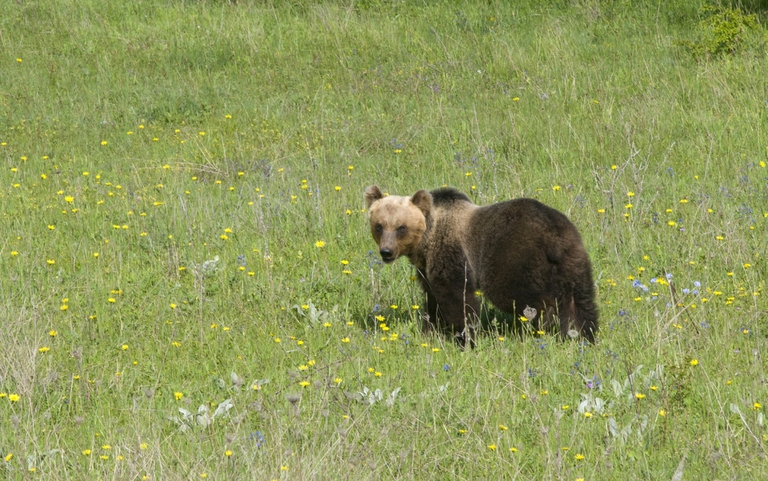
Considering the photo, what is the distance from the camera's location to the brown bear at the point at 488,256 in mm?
5621

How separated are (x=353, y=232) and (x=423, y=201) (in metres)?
1.42

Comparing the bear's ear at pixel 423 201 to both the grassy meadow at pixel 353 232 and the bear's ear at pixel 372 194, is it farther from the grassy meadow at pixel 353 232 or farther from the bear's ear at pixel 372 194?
the grassy meadow at pixel 353 232

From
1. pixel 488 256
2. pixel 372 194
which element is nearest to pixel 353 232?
pixel 372 194

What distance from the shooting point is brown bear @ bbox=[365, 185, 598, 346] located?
5.62m

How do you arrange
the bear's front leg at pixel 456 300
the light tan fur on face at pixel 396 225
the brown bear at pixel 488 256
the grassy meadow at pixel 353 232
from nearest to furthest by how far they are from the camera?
1. the grassy meadow at pixel 353 232
2. the brown bear at pixel 488 256
3. the bear's front leg at pixel 456 300
4. the light tan fur on face at pixel 396 225

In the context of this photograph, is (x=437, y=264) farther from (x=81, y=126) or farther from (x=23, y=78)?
(x=23, y=78)

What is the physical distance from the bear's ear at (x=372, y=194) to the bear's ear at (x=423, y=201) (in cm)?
33

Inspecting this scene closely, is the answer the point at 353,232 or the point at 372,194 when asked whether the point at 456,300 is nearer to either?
the point at 372,194

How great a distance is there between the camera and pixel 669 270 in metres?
6.55

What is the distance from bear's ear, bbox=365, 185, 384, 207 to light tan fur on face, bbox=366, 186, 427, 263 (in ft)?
0.40

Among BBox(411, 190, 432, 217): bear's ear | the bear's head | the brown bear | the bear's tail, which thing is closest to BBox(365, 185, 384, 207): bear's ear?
the brown bear

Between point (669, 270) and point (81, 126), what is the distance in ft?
25.0

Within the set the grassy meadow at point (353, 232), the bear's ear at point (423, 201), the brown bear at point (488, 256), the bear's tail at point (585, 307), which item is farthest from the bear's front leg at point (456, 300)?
the bear's tail at point (585, 307)

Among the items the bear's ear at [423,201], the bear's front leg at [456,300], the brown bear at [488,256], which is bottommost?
the bear's front leg at [456,300]
